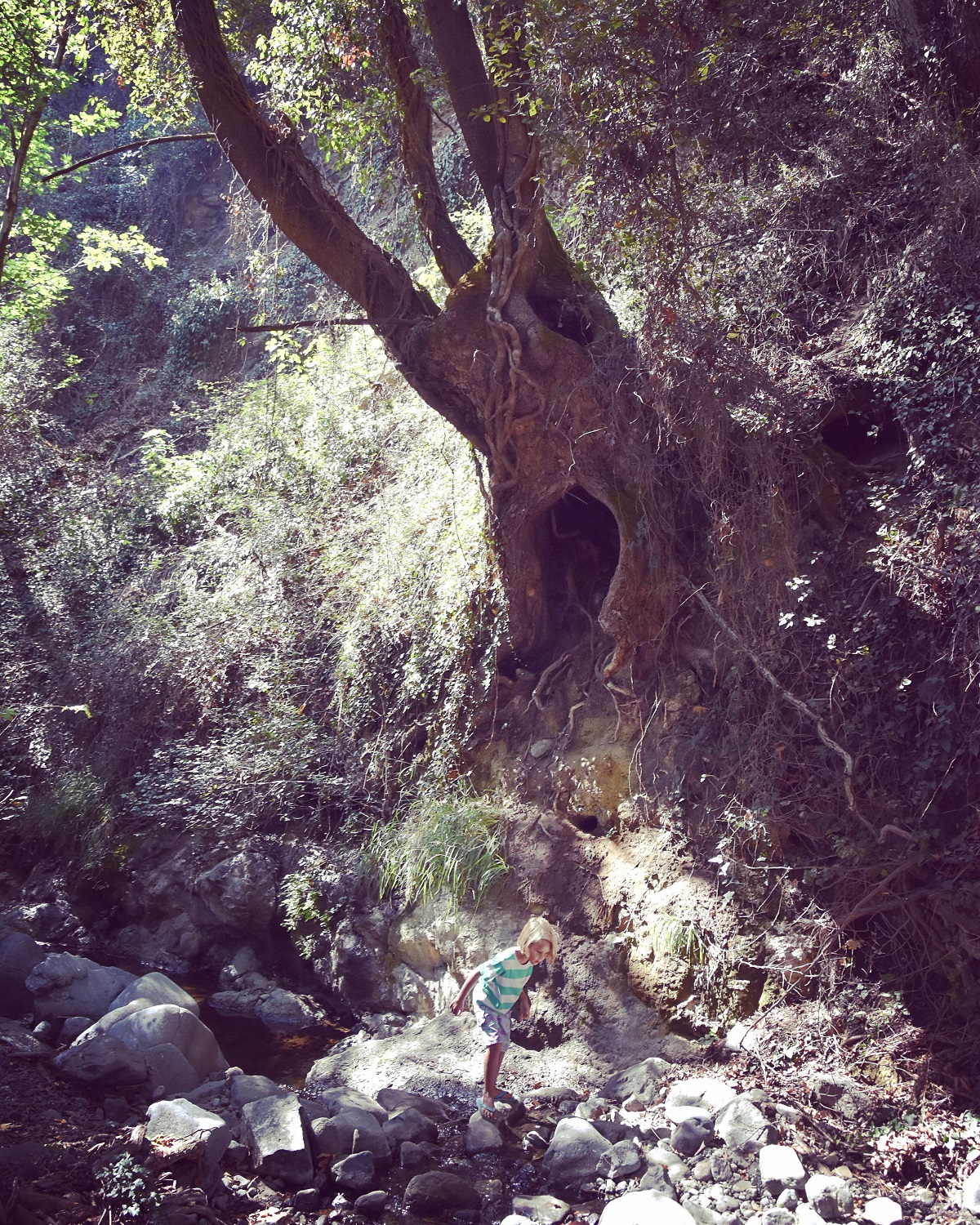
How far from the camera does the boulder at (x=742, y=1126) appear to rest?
12.7 ft

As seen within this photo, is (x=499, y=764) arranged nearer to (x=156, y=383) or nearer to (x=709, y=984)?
(x=709, y=984)

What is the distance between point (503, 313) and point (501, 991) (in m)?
4.56

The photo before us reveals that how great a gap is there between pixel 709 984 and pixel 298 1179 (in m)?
2.28

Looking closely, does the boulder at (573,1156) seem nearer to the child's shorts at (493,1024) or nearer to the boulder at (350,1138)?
the child's shorts at (493,1024)

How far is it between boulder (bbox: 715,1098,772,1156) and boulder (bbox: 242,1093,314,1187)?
188 cm

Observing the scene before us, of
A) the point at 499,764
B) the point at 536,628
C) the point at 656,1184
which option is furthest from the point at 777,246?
the point at 656,1184

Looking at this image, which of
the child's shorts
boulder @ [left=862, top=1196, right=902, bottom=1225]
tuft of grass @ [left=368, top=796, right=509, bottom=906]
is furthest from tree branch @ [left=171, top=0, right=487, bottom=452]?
boulder @ [left=862, top=1196, right=902, bottom=1225]

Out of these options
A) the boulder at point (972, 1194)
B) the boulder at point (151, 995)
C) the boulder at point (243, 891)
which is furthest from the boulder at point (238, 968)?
the boulder at point (972, 1194)

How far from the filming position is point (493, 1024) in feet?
15.5

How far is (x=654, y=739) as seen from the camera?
5938mm

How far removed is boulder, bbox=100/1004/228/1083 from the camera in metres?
5.16

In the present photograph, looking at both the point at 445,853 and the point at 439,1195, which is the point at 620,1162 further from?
the point at 445,853

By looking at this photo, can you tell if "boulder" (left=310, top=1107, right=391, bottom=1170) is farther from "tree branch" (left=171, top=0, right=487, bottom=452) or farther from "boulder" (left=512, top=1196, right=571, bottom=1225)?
"tree branch" (left=171, top=0, right=487, bottom=452)

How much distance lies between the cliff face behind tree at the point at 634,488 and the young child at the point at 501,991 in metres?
1.14
